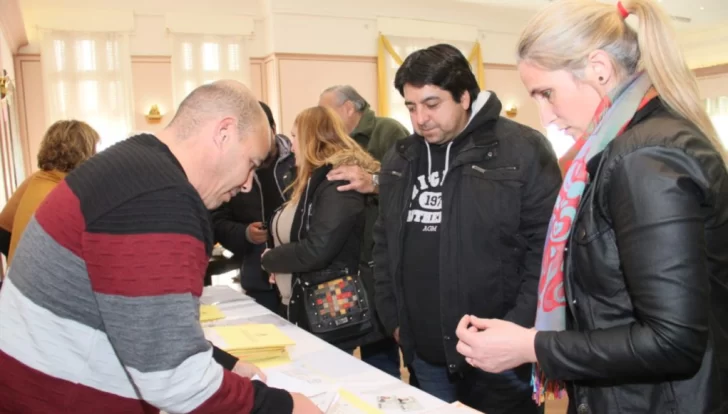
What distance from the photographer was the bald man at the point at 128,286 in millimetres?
938

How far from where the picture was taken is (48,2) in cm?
707

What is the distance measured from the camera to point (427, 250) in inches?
76.3

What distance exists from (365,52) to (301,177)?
6.26m

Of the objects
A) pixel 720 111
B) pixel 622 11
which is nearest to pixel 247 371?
pixel 622 11

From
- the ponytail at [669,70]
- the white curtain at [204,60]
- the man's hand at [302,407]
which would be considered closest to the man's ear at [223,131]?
the man's hand at [302,407]

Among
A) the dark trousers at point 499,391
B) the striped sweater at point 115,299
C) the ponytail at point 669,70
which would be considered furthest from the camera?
the dark trousers at point 499,391

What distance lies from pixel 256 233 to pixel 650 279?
208 cm

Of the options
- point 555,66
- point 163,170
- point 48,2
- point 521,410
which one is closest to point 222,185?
point 163,170

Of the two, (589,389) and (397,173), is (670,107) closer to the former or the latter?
(589,389)

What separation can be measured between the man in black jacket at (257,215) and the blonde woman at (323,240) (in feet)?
1.37

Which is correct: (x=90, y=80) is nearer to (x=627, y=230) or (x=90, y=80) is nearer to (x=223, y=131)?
(x=223, y=131)

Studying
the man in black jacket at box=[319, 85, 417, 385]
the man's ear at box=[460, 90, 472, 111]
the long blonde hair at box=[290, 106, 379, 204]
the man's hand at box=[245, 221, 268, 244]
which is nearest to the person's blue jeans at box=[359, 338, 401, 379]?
the man in black jacket at box=[319, 85, 417, 385]

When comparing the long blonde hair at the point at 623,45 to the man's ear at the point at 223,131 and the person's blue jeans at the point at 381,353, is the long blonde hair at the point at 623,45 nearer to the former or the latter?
the man's ear at the point at 223,131

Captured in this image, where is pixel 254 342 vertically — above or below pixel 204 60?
below
